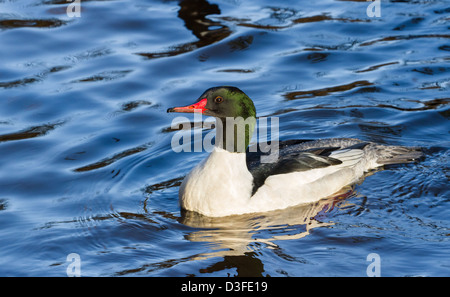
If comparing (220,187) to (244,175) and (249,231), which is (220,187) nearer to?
(244,175)

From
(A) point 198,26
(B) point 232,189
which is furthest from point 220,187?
(A) point 198,26

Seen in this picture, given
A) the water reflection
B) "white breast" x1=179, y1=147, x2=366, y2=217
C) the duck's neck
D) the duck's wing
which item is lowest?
"white breast" x1=179, y1=147, x2=366, y2=217

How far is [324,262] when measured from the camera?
23.2ft

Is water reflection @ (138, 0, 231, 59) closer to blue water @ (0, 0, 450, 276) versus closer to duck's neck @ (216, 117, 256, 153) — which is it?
blue water @ (0, 0, 450, 276)

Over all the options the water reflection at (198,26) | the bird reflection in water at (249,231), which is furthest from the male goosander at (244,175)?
the water reflection at (198,26)

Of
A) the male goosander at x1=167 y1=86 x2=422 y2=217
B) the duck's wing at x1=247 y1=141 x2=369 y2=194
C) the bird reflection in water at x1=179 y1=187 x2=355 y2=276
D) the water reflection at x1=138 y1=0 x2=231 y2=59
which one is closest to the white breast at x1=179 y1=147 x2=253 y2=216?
the male goosander at x1=167 y1=86 x2=422 y2=217

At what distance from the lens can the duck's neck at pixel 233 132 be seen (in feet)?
26.9

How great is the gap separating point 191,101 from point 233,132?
3344 millimetres

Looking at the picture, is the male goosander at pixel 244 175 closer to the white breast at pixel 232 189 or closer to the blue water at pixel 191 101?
the white breast at pixel 232 189

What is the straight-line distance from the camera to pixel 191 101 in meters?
11.5

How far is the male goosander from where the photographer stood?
26.7 feet

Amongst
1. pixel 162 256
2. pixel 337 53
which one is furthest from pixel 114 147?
pixel 337 53

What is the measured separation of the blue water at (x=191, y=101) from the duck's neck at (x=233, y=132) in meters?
0.85

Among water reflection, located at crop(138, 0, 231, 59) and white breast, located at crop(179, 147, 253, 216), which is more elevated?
water reflection, located at crop(138, 0, 231, 59)
